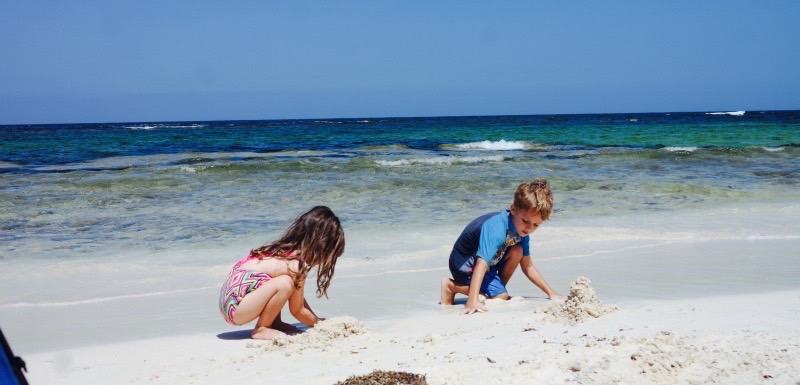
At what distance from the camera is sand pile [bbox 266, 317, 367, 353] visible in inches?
138

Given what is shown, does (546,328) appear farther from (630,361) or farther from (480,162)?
(480,162)

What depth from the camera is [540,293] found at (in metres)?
4.92

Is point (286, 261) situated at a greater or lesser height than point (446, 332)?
greater

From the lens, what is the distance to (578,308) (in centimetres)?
373

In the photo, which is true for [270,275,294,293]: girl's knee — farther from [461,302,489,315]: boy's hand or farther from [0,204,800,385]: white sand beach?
[461,302,489,315]: boy's hand

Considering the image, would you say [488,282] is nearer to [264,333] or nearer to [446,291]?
[446,291]

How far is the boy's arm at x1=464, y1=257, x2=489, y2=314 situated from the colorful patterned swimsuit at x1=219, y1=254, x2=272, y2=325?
1.16m

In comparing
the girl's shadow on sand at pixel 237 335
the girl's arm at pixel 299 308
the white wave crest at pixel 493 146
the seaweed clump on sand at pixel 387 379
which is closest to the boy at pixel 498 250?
the girl's arm at pixel 299 308

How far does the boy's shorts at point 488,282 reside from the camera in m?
4.64

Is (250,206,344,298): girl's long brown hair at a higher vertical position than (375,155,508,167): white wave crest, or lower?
higher

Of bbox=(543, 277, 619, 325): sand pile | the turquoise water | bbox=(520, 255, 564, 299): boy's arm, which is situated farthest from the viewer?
the turquoise water

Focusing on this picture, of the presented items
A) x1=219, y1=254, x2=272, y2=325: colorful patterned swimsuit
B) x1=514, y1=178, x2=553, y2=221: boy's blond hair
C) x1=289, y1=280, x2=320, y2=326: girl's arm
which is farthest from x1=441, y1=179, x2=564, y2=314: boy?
x1=219, y1=254, x2=272, y2=325: colorful patterned swimsuit

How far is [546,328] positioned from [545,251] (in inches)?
114

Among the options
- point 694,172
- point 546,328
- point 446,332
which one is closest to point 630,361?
point 546,328
